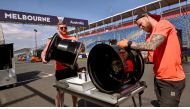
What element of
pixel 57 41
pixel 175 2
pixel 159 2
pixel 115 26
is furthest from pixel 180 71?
pixel 115 26

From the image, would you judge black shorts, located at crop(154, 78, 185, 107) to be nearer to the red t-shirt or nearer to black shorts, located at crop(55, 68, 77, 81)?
the red t-shirt

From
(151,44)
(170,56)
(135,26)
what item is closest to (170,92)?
(170,56)

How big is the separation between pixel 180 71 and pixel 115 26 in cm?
3838

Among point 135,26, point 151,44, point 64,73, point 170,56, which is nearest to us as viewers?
point 151,44

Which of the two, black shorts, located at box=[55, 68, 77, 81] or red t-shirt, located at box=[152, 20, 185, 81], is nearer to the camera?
red t-shirt, located at box=[152, 20, 185, 81]

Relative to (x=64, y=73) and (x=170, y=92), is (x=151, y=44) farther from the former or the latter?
(x=64, y=73)

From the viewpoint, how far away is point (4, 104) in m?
6.35

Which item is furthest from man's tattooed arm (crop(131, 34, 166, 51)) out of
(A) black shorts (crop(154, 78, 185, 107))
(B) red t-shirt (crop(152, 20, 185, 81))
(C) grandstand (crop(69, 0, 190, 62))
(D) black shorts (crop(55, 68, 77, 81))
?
(C) grandstand (crop(69, 0, 190, 62))

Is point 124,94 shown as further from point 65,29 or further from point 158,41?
point 65,29

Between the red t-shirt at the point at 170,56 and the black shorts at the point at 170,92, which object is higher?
the red t-shirt at the point at 170,56

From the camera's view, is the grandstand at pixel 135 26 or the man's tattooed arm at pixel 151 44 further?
the grandstand at pixel 135 26

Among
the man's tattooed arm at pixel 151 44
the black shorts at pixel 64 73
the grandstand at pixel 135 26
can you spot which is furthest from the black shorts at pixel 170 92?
the grandstand at pixel 135 26

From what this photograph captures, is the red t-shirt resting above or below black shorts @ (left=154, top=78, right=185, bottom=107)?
above

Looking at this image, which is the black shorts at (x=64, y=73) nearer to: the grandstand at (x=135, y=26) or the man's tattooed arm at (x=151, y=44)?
the man's tattooed arm at (x=151, y=44)
